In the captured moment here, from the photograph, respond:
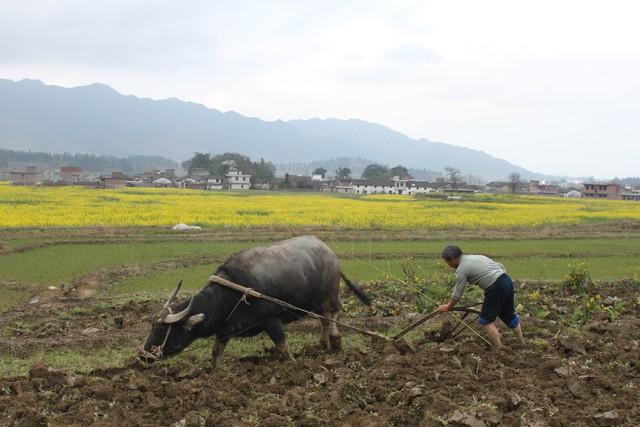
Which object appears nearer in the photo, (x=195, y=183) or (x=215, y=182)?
(x=195, y=183)

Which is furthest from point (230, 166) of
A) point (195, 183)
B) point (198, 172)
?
point (195, 183)

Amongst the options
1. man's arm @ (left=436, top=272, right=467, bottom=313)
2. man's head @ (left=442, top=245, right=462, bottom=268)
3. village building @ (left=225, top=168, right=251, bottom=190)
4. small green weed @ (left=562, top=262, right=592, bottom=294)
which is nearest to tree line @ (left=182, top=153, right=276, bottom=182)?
village building @ (left=225, top=168, right=251, bottom=190)

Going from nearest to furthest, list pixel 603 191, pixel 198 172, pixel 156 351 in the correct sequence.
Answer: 1. pixel 156 351
2. pixel 603 191
3. pixel 198 172

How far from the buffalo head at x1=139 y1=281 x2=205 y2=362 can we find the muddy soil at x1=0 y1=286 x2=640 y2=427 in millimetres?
247

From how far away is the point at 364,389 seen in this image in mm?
6363

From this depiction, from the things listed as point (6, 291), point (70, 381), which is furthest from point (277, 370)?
point (6, 291)

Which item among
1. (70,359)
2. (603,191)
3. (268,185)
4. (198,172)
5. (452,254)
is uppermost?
(198,172)

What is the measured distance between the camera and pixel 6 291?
14.1 meters

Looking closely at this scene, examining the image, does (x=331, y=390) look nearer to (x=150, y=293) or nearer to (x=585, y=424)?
(x=585, y=424)

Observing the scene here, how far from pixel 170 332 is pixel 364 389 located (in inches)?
105

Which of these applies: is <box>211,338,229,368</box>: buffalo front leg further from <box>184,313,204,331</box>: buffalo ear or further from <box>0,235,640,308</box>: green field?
<box>0,235,640,308</box>: green field

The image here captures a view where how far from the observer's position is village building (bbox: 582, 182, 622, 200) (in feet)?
308

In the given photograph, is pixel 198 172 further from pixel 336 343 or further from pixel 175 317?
pixel 175 317

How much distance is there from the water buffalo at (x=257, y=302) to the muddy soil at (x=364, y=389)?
37 centimetres
